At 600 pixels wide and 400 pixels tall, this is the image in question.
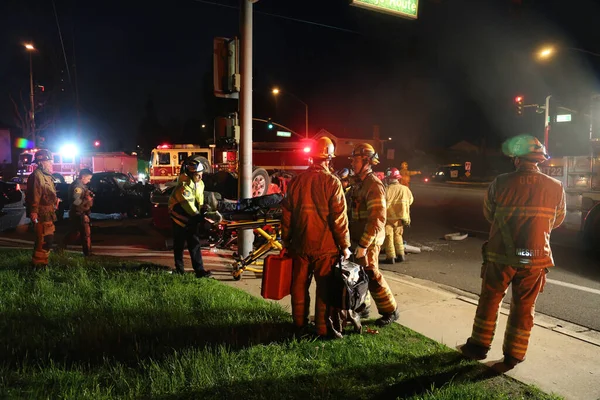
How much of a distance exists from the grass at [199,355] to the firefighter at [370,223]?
0.30m

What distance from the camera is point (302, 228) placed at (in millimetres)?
4387

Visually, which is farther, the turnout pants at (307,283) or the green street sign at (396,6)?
the green street sign at (396,6)

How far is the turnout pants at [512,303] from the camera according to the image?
151 inches

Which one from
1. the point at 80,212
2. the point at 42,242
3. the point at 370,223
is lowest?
the point at 42,242

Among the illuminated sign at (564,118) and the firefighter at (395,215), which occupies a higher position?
the illuminated sign at (564,118)

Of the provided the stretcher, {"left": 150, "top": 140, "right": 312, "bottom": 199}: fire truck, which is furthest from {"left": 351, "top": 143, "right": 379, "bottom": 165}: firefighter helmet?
{"left": 150, "top": 140, "right": 312, "bottom": 199}: fire truck

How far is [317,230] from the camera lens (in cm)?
435

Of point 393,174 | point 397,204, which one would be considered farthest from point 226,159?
point 397,204

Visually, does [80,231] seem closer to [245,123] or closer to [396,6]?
[245,123]

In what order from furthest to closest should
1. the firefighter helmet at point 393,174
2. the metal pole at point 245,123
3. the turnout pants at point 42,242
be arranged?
the firefighter helmet at point 393,174 < the metal pole at point 245,123 < the turnout pants at point 42,242

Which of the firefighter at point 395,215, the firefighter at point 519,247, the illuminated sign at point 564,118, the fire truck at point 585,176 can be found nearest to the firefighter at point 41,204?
the firefighter at point 395,215

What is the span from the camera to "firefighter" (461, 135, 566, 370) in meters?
3.83

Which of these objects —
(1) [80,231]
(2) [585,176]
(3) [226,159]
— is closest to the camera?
(1) [80,231]

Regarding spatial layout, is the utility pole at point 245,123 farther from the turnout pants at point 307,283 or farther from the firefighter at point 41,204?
the turnout pants at point 307,283
